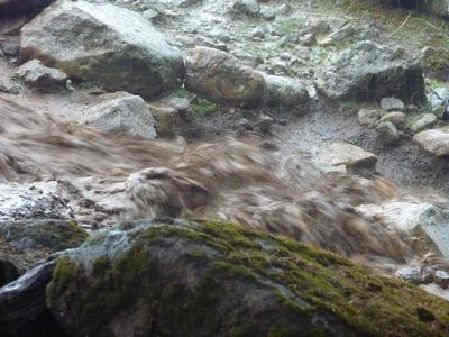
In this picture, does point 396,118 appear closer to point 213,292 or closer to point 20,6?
point 20,6

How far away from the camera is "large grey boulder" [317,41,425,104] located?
779 centimetres

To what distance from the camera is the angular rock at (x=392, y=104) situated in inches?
302

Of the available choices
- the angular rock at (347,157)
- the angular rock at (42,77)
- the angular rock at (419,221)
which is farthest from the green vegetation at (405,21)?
the angular rock at (42,77)

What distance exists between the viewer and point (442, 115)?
750 centimetres

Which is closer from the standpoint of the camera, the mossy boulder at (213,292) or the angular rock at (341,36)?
the mossy boulder at (213,292)

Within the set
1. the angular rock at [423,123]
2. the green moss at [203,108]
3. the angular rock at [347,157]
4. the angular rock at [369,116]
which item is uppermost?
the angular rock at [423,123]

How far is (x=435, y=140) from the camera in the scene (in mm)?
7047

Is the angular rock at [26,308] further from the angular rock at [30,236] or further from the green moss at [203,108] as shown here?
the green moss at [203,108]

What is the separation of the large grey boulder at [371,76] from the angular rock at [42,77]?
120 inches

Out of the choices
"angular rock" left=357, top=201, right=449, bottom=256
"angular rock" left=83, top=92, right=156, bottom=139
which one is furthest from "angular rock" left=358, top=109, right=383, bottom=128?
"angular rock" left=83, top=92, right=156, bottom=139

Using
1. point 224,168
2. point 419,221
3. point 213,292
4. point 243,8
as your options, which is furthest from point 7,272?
point 243,8

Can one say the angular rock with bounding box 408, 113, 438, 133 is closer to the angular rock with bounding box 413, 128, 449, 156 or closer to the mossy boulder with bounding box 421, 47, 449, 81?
the angular rock with bounding box 413, 128, 449, 156

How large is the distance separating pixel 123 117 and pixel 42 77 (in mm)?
1227

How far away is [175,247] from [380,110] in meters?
5.62
